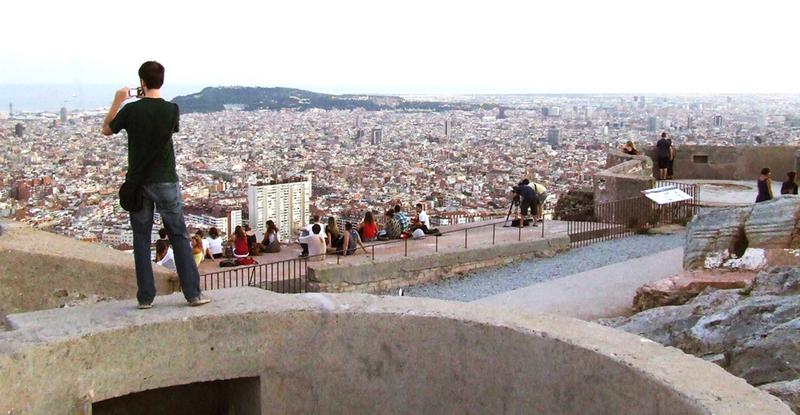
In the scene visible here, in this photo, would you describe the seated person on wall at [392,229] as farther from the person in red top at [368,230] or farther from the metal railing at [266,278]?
the metal railing at [266,278]

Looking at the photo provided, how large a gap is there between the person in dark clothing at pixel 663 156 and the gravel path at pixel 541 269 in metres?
4.85

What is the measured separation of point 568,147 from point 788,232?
45.0 metres

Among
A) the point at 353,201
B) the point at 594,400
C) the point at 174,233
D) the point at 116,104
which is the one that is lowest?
the point at 353,201

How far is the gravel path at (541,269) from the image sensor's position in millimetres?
12172

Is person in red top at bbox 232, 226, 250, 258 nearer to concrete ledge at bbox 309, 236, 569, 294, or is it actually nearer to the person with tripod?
concrete ledge at bbox 309, 236, 569, 294

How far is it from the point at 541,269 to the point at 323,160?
116ft

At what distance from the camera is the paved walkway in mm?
9945

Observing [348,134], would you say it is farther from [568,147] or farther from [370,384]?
[370,384]

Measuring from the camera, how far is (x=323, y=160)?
47.9 metres

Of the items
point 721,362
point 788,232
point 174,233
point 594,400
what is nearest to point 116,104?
point 174,233

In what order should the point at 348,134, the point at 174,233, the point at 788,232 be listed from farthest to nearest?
1. the point at 348,134
2. the point at 788,232
3. the point at 174,233

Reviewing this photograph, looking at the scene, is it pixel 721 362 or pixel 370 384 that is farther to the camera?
pixel 721 362

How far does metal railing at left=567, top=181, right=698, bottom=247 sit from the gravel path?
0.33m

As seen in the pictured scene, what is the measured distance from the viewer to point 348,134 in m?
71.6
